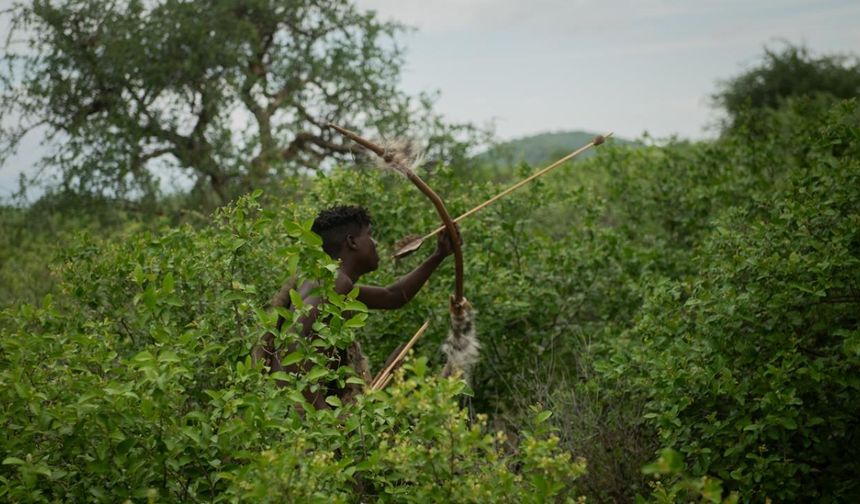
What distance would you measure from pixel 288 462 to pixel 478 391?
472 centimetres

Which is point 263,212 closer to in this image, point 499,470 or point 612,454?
point 499,470

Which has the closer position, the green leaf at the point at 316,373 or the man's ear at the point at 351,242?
the green leaf at the point at 316,373

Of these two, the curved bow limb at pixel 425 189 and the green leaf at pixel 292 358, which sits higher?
the curved bow limb at pixel 425 189

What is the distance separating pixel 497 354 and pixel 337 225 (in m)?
2.40

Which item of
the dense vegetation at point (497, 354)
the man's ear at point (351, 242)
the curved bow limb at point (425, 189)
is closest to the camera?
the dense vegetation at point (497, 354)

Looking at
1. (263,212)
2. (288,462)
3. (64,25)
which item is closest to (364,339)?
(263,212)

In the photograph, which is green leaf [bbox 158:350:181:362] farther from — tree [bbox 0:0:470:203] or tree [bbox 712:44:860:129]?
tree [bbox 712:44:860:129]

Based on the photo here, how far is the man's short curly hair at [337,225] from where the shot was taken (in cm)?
582

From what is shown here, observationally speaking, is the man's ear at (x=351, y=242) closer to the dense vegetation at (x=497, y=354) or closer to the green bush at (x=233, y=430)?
the dense vegetation at (x=497, y=354)

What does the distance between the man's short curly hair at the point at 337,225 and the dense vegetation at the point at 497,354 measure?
Result: 0.31 meters

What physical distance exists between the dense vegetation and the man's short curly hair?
12.0 inches

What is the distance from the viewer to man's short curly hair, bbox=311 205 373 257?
5824 millimetres

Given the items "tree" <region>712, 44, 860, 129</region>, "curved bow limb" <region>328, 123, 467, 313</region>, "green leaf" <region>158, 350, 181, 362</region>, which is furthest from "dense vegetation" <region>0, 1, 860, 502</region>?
"tree" <region>712, 44, 860, 129</region>

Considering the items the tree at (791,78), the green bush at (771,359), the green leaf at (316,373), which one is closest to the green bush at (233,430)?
the green leaf at (316,373)
